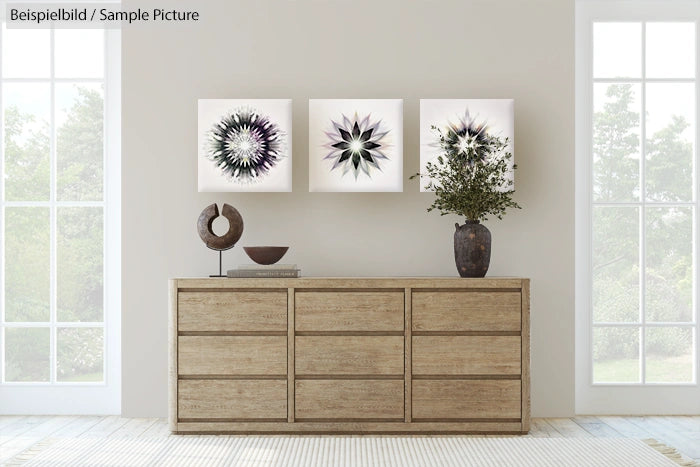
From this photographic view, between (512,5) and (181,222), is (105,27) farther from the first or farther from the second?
(512,5)

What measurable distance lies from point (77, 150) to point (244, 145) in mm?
1027

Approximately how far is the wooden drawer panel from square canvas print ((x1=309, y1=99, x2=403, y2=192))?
40.0 inches

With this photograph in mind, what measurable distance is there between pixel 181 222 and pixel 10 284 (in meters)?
1.08

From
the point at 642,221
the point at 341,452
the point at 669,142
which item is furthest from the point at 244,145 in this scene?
the point at 669,142

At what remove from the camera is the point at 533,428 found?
3.72 m

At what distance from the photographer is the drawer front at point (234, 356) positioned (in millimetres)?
3512

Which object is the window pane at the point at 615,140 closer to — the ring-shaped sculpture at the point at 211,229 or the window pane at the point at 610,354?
the window pane at the point at 610,354

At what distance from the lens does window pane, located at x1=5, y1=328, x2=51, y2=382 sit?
13.4 ft

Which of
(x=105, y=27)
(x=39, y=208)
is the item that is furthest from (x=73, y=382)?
(x=105, y=27)

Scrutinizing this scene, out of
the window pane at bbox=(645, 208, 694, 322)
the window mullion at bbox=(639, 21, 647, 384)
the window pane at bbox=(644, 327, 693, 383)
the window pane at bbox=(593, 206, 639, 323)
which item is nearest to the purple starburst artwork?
the window pane at bbox=(593, 206, 639, 323)

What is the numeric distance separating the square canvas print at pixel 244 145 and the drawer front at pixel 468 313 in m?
0.99

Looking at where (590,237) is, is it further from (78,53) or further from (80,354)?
(78,53)

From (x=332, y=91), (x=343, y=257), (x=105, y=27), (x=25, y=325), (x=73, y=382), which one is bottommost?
(x=73, y=382)

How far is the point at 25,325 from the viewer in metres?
4.07
